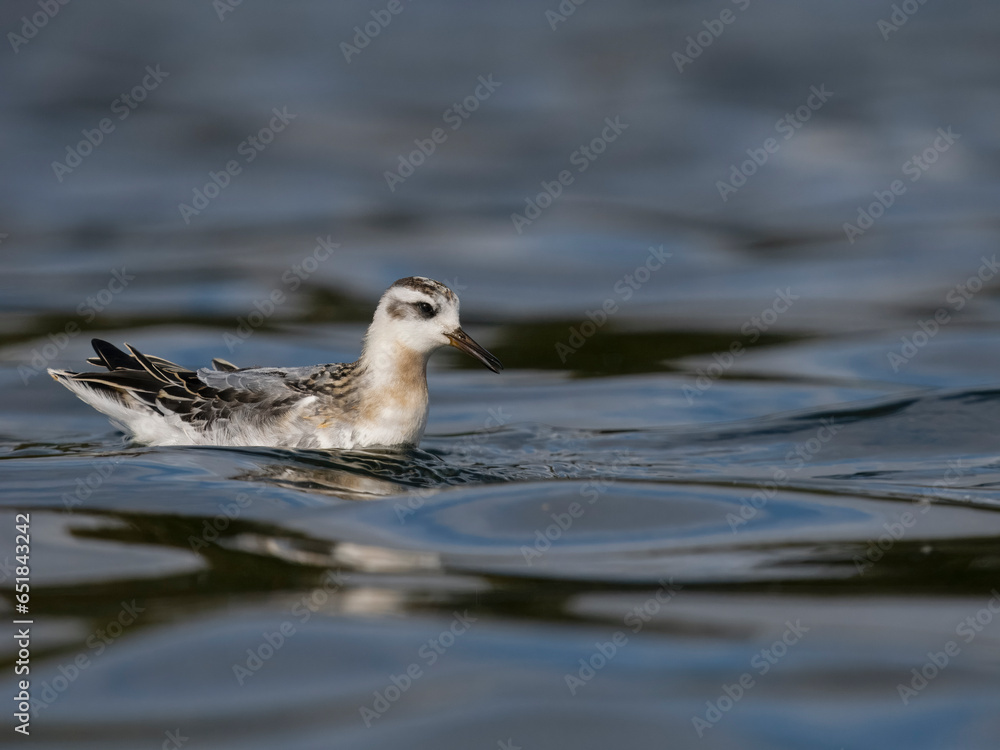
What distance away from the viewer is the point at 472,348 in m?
10.9

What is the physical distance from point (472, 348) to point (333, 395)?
4.02 ft

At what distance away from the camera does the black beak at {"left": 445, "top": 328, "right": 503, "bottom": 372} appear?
1082cm

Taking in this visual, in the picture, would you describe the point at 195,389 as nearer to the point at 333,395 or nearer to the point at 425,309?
the point at 333,395

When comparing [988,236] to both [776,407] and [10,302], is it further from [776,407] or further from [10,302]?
[10,302]

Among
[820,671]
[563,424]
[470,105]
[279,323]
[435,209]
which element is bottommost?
[820,671]

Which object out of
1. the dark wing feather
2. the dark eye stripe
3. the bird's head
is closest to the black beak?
the bird's head

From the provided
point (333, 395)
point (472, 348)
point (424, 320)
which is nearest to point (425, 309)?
point (424, 320)

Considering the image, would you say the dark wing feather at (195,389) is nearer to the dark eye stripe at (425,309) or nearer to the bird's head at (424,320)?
the bird's head at (424,320)

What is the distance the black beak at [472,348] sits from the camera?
10.8 meters

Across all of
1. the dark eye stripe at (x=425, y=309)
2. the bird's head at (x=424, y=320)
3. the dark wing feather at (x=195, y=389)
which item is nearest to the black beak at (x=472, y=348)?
the bird's head at (x=424, y=320)

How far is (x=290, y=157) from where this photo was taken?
25984 millimetres

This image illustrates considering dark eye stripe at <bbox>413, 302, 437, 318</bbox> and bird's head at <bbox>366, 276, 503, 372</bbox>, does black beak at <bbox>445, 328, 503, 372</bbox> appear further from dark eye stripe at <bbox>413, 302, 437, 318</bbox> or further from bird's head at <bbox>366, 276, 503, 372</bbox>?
dark eye stripe at <bbox>413, 302, 437, 318</bbox>

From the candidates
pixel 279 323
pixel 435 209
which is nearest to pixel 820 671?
pixel 279 323

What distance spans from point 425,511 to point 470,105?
19.6 metres
